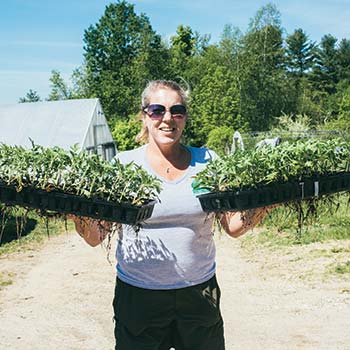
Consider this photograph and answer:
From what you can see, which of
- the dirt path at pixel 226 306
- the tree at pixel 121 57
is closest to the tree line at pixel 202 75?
the tree at pixel 121 57

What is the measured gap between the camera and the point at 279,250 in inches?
285

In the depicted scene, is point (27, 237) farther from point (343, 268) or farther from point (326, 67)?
point (326, 67)

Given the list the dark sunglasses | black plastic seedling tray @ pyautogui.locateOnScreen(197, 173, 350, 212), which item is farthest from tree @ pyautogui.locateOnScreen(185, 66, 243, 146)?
black plastic seedling tray @ pyautogui.locateOnScreen(197, 173, 350, 212)

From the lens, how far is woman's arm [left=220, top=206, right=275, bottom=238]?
2.10m

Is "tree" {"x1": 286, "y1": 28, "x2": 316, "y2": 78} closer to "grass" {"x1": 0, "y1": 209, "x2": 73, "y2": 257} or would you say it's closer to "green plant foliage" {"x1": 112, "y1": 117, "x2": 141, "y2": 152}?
"green plant foliage" {"x1": 112, "y1": 117, "x2": 141, "y2": 152}

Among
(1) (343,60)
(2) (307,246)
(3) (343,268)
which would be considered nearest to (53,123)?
(2) (307,246)

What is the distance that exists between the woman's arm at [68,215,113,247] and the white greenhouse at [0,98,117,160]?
13.7 metres

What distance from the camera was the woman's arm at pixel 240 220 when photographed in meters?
2.10

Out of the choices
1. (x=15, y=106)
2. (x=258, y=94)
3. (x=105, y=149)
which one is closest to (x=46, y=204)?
(x=15, y=106)

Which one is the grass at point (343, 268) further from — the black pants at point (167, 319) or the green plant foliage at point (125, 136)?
the green plant foliage at point (125, 136)

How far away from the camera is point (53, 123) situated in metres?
16.8

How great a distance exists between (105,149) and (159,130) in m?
18.6

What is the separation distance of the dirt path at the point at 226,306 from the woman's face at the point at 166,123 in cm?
261

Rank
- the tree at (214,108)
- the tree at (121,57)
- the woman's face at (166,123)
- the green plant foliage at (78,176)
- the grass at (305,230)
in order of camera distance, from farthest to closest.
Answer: the tree at (121,57) < the tree at (214,108) < the grass at (305,230) < the woman's face at (166,123) < the green plant foliage at (78,176)
